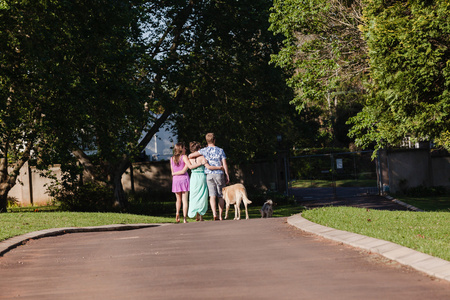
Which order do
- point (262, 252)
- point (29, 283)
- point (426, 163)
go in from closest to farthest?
1. point (29, 283)
2. point (262, 252)
3. point (426, 163)

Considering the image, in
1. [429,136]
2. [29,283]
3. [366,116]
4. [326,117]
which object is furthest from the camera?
[326,117]

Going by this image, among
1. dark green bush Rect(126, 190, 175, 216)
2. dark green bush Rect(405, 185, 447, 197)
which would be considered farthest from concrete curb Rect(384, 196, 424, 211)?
dark green bush Rect(126, 190, 175, 216)

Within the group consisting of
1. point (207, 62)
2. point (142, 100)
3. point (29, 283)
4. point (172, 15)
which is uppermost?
point (172, 15)

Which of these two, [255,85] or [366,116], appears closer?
[366,116]

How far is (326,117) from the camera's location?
57.2m

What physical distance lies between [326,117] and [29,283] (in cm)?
5137

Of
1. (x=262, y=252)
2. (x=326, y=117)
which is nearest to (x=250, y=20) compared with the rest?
(x=262, y=252)

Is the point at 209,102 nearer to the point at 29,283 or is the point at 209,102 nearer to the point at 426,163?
the point at 426,163

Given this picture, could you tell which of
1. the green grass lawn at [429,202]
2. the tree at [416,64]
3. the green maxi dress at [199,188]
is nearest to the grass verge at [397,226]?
the tree at [416,64]

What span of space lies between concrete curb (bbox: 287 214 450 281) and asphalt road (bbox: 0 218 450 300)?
98 mm

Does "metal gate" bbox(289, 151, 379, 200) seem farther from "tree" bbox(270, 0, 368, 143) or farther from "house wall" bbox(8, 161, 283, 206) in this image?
"tree" bbox(270, 0, 368, 143)

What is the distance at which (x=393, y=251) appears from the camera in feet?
25.7

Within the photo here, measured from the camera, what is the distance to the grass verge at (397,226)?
8.51 metres

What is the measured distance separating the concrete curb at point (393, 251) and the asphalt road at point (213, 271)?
98mm
